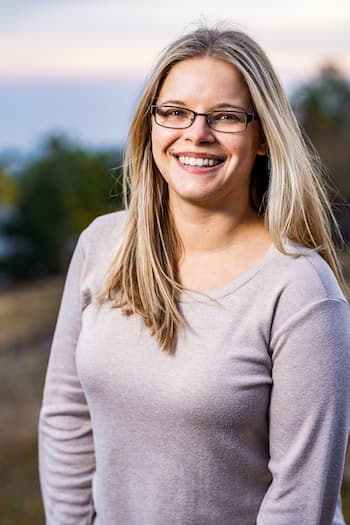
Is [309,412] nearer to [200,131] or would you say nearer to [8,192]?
[200,131]

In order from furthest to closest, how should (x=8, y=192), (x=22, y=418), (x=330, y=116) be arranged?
(x=8, y=192), (x=330, y=116), (x=22, y=418)

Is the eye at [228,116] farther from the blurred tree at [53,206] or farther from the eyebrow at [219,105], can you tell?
the blurred tree at [53,206]

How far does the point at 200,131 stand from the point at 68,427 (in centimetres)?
72

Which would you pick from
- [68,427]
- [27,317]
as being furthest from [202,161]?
[27,317]

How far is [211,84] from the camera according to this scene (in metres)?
1.43

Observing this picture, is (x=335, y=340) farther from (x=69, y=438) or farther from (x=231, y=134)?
(x=69, y=438)

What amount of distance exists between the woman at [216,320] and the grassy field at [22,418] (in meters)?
0.44

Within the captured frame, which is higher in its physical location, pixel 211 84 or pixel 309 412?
pixel 211 84

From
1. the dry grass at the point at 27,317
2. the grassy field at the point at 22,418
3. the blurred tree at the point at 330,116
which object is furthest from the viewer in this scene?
the blurred tree at the point at 330,116

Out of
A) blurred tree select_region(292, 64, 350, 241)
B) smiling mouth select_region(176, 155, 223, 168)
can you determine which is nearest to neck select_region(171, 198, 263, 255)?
smiling mouth select_region(176, 155, 223, 168)

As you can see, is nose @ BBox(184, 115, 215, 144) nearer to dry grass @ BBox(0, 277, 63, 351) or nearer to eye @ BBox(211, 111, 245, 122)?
eye @ BBox(211, 111, 245, 122)

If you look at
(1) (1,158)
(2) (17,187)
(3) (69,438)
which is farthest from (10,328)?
(1) (1,158)

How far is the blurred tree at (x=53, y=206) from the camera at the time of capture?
20.7m

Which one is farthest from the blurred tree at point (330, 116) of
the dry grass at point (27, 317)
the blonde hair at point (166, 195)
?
the blonde hair at point (166, 195)
